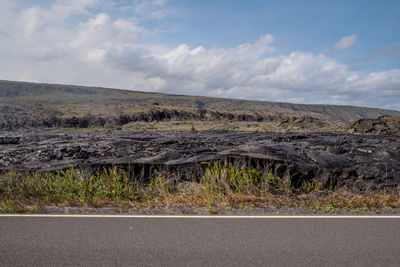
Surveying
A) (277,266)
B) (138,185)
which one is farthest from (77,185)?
(277,266)

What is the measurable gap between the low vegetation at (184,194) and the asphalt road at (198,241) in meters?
0.94

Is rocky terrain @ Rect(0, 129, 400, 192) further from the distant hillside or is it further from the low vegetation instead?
the distant hillside

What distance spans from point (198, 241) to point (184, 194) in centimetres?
265

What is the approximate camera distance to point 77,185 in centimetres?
743

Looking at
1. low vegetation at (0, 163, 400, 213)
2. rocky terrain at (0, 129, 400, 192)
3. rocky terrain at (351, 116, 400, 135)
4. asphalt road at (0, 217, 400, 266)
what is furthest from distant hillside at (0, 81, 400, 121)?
asphalt road at (0, 217, 400, 266)

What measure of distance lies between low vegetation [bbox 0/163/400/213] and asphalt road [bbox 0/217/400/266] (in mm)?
939

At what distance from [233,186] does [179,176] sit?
1634 mm

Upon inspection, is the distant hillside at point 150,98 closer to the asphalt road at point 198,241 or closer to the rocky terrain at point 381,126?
the rocky terrain at point 381,126

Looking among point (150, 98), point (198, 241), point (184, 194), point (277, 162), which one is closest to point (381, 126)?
point (277, 162)

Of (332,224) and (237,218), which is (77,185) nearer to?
(237,218)

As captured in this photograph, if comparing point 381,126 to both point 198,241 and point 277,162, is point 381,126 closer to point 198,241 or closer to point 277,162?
point 277,162

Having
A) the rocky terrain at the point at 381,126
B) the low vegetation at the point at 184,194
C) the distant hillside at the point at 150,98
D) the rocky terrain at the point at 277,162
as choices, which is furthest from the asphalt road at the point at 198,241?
the distant hillside at the point at 150,98

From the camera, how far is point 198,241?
455 centimetres

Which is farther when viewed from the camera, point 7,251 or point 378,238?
point 378,238
